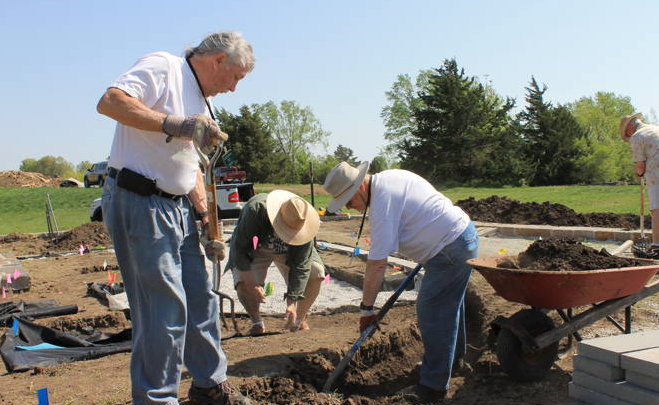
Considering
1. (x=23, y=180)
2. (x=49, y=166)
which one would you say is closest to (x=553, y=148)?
(x=23, y=180)

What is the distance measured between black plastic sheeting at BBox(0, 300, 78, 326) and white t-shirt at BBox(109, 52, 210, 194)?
3459 millimetres

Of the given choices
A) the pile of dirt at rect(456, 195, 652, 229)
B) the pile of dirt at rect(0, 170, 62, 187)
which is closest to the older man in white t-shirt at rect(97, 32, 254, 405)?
the pile of dirt at rect(456, 195, 652, 229)

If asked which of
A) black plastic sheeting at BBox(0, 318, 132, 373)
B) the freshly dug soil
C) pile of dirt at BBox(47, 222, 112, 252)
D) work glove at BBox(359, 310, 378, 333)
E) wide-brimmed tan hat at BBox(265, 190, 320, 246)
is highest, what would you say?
wide-brimmed tan hat at BBox(265, 190, 320, 246)

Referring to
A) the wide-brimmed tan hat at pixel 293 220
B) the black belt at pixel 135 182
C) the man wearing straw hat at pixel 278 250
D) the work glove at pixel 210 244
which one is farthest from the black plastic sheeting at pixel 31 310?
the black belt at pixel 135 182

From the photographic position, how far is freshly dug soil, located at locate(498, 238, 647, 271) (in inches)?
137

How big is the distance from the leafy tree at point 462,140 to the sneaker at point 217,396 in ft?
104

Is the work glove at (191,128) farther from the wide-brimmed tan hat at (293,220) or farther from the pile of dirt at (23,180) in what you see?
the pile of dirt at (23,180)

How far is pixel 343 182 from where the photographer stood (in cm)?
312

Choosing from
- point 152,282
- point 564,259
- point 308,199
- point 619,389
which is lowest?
point 308,199

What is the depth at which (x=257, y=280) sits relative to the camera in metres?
4.82

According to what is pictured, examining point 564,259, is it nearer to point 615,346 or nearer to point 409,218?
point 615,346

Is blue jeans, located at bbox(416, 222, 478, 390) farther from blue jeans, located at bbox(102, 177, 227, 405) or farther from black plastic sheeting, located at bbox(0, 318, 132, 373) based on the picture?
black plastic sheeting, located at bbox(0, 318, 132, 373)

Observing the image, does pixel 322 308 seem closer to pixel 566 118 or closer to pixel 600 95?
pixel 566 118

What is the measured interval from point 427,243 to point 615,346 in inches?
40.7
